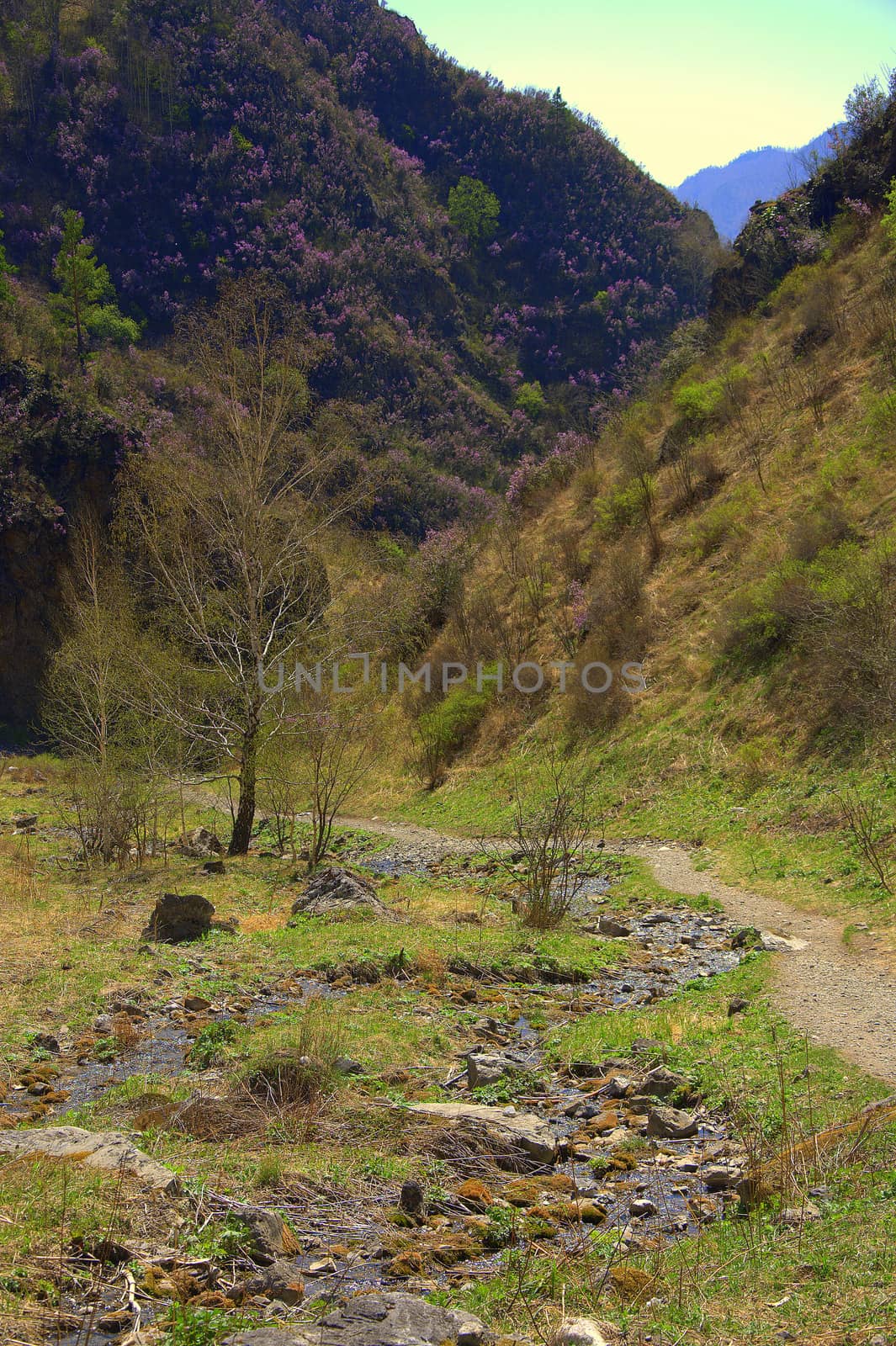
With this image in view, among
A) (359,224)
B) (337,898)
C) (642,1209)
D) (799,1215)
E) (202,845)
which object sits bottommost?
(202,845)

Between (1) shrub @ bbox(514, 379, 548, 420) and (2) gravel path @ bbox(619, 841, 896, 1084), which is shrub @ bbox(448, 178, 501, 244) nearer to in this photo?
(1) shrub @ bbox(514, 379, 548, 420)

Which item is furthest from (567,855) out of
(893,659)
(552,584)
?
(552,584)

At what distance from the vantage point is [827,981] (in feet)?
28.2

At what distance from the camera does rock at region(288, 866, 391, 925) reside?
12.5 meters

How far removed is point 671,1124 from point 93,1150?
3.32 meters

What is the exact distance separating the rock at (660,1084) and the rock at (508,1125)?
33.5 inches

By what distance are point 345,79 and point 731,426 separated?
57.8 metres

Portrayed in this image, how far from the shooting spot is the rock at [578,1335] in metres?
3.30

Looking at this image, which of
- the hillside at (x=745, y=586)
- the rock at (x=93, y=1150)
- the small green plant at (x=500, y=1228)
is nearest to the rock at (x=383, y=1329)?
the small green plant at (x=500, y=1228)

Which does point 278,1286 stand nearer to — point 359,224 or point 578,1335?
point 578,1335

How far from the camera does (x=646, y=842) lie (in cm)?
1798

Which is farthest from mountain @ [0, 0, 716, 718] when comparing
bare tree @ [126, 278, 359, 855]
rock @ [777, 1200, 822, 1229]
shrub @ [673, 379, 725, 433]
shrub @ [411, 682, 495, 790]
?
rock @ [777, 1200, 822, 1229]

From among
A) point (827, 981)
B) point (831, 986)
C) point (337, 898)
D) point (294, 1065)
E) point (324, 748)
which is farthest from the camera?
point (324, 748)

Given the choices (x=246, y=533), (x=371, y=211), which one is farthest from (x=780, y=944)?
(x=371, y=211)
